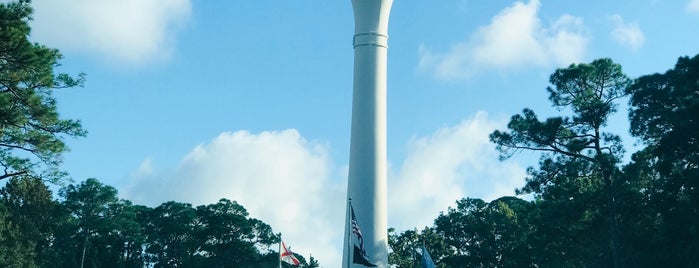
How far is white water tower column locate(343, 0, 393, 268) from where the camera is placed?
54125 mm

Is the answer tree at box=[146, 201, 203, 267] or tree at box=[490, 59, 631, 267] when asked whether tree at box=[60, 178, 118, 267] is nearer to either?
tree at box=[146, 201, 203, 267]

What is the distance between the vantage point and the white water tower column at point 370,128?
2131 inches

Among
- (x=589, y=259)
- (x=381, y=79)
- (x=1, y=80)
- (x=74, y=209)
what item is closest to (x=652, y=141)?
(x=589, y=259)

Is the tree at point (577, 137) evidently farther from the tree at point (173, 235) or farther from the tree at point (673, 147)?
the tree at point (173, 235)

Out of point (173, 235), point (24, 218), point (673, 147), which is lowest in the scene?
point (673, 147)

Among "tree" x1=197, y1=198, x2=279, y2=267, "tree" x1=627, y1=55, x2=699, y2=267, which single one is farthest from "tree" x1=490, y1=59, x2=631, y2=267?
"tree" x1=197, y1=198, x2=279, y2=267

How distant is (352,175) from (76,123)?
19041 millimetres

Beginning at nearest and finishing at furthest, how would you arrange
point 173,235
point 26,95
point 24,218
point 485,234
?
point 26,95 < point 24,218 < point 485,234 < point 173,235

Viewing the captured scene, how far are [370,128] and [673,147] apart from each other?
19.4 m

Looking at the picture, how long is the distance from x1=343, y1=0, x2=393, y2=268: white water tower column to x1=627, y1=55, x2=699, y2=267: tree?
54.1 ft

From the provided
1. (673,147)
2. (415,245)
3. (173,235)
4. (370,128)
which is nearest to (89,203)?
(173,235)

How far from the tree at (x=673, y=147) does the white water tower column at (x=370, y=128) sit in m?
16.5

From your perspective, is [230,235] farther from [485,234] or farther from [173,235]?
[485,234]

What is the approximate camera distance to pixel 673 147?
157ft
